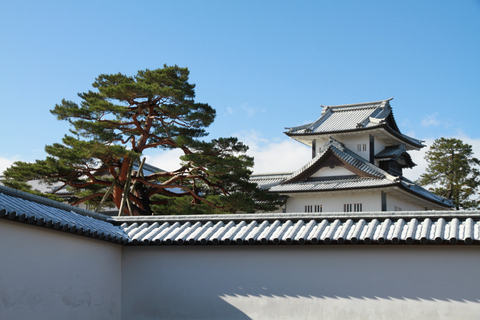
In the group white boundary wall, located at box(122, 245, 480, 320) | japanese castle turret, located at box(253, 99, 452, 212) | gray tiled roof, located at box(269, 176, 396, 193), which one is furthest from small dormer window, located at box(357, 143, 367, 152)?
white boundary wall, located at box(122, 245, 480, 320)

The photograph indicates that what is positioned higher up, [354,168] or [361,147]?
[361,147]

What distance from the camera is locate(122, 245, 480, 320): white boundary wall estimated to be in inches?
367

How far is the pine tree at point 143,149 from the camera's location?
21.3 m

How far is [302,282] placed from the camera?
1009 cm

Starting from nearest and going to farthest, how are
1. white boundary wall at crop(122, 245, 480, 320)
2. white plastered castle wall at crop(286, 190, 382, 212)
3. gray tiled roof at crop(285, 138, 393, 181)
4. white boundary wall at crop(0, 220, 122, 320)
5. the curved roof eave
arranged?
white boundary wall at crop(0, 220, 122, 320)
white boundary wall at crop(122, 245, 480, 320)
white plastered castle wall at crop(286, 190, 382, 212)
gray tiled roof at crop(285, 138, 393, 181)
the curved roof eave

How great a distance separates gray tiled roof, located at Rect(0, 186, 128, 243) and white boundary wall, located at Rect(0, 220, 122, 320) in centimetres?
25

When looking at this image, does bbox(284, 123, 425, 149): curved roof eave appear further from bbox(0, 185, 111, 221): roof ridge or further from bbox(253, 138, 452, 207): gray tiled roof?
bbox(0, 185, 111, 221): roof ridge

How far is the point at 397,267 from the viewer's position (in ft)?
31.6

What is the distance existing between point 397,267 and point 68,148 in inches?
605

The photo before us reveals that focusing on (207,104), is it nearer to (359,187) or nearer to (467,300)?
(359,187)

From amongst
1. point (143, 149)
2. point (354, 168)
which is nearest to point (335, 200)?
point (354, 168)

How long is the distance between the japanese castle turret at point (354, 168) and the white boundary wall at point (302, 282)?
15.1 m

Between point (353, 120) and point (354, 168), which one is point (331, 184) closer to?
point (354, 168)

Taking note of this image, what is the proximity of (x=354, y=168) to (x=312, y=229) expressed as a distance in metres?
16.1
